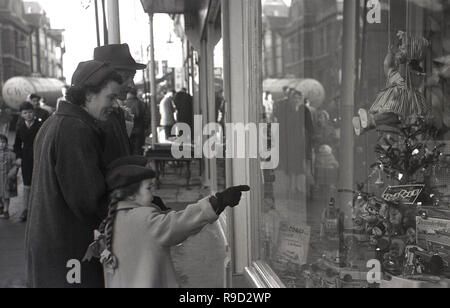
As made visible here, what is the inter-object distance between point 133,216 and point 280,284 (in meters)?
1.35

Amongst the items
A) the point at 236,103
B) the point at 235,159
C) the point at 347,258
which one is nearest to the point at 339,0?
the point at 236,103

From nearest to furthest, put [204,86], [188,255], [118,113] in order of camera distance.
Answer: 1. [118,113]
2. [188,255]
3. [204,86]

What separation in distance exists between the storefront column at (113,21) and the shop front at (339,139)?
3.61 feet

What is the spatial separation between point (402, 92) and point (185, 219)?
1.93 meters

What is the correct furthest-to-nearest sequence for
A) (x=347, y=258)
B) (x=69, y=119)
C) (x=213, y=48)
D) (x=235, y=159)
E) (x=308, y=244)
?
1. (x=213, y=48)
2. (x=235, y=159)
3. (x=347, y=258)
4. (x=308, y=244)
5. (x=69, y=119)

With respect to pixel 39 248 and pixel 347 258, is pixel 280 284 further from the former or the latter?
pixel 39 248

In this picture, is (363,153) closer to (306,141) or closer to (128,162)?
(306,141)

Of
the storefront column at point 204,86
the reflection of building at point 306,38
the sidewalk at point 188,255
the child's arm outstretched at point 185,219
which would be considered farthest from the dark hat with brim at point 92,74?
the storefront column at point 204,86

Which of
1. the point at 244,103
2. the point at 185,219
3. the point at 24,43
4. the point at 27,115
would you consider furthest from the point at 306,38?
the point at 24,43

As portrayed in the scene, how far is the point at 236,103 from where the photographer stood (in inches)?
144

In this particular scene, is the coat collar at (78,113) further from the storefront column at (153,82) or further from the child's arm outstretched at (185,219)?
the storefront column at (153,82)

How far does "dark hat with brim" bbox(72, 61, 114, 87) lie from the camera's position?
81.7 inches

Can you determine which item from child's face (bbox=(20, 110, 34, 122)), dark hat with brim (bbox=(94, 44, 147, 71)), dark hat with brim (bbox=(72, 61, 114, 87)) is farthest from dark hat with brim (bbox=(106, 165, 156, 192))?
child's face (bbox=(20, 110, 34, 122))

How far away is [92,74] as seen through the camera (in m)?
2.08
